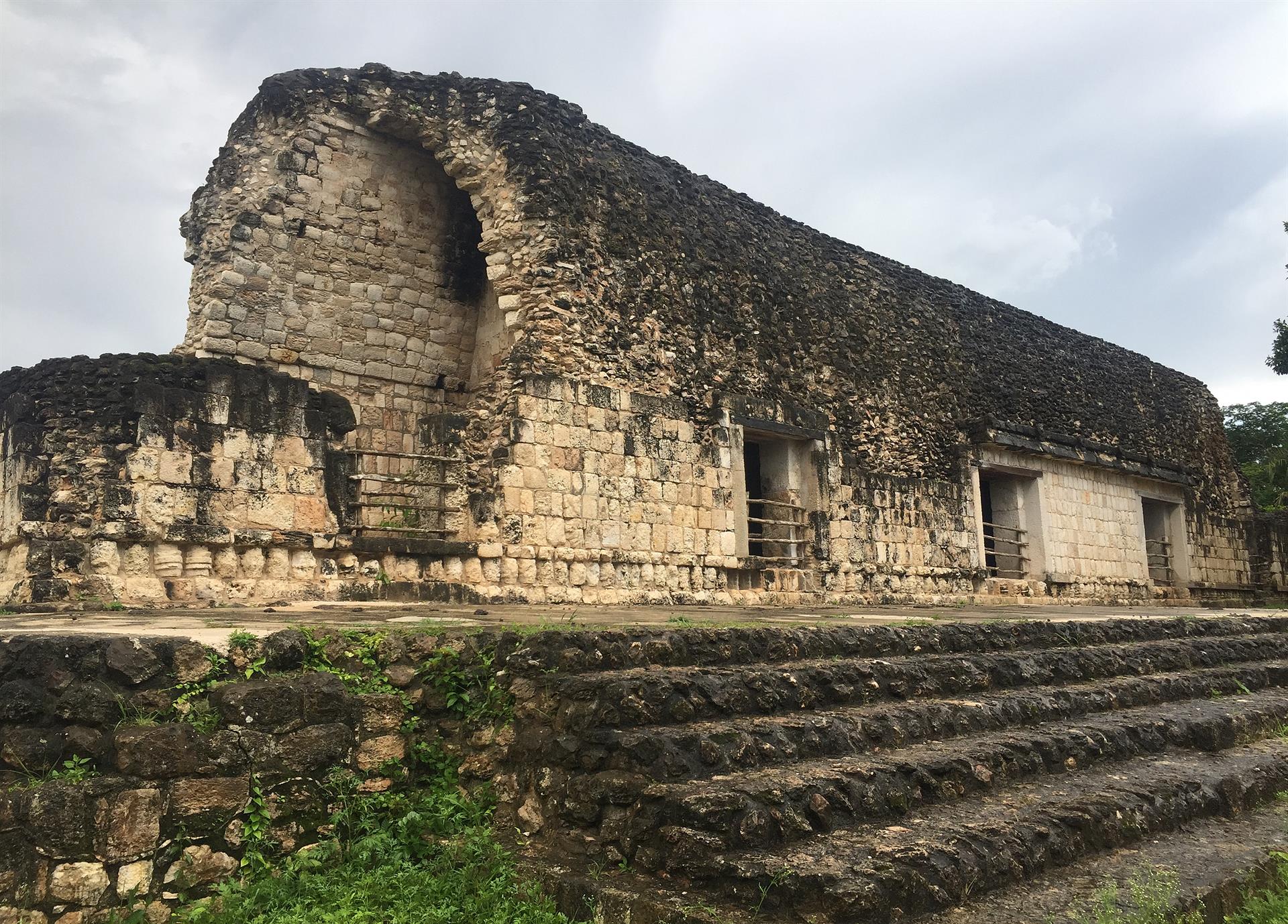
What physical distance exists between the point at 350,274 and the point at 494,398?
7.69 ft

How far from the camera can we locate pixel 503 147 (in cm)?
1015

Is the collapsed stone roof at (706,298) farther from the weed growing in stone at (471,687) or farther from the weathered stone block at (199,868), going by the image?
the weathered stone block at (199,868)

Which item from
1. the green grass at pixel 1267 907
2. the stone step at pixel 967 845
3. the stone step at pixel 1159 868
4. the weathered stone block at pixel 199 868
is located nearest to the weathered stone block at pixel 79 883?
the weathered stone block at pixel 199 868

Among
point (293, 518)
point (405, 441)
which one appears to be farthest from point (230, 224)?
point (293, 518)

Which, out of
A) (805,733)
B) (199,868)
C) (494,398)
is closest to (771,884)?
(805,733)

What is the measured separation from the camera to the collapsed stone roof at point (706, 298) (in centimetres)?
1008

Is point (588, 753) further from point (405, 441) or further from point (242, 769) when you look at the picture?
point (405, 441)

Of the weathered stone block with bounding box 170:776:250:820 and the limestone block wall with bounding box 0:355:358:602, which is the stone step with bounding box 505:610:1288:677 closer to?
the weathered stone block with bounding box 170:776:250:820

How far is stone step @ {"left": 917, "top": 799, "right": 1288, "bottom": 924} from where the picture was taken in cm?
322

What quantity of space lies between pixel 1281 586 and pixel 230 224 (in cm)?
2193

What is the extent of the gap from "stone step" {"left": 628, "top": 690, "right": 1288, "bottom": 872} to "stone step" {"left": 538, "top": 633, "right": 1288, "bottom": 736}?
0.43m

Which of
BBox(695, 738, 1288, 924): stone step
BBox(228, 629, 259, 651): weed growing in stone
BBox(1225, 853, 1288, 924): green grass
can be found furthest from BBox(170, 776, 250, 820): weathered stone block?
BBox(1225, 853, 1288, 924): green grass

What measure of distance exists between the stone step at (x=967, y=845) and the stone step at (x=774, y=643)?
1146mm

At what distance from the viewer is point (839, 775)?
383 centimetres
